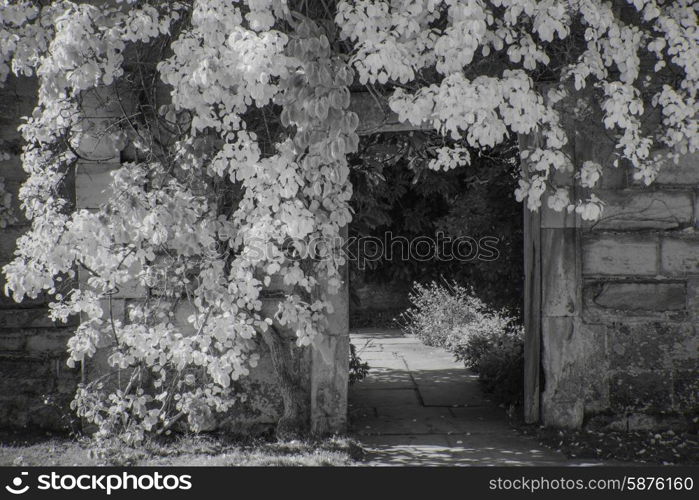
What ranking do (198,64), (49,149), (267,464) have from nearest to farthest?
(198,64), (267,464), (49,149)

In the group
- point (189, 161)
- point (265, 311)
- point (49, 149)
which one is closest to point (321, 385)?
point (265, 311)

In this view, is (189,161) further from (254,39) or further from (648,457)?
(648,457)

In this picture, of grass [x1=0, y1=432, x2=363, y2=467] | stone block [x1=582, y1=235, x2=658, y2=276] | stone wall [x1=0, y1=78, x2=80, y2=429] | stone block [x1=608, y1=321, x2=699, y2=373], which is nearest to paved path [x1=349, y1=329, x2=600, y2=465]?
grass [x1=0, y1=432, x2=363, y2=467]

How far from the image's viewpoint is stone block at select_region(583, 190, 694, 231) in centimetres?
484

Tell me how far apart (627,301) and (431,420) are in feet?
5.38

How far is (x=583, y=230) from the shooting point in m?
4.90

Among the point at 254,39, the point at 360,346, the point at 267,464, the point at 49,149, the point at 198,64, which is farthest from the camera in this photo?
the point at 360,346

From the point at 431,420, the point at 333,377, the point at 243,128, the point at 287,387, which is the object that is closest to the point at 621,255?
the point at 431,420

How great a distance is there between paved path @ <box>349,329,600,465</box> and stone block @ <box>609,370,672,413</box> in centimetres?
68

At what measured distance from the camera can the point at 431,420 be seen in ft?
18.1

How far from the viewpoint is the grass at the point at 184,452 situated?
4.31 metres

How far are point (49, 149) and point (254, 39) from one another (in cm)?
197

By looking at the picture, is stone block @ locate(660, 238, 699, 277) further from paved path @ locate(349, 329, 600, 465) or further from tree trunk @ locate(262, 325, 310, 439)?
tree trunk @ locate(262, 325, 310, 439)

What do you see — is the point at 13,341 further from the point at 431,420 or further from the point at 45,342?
the point at 431,420
